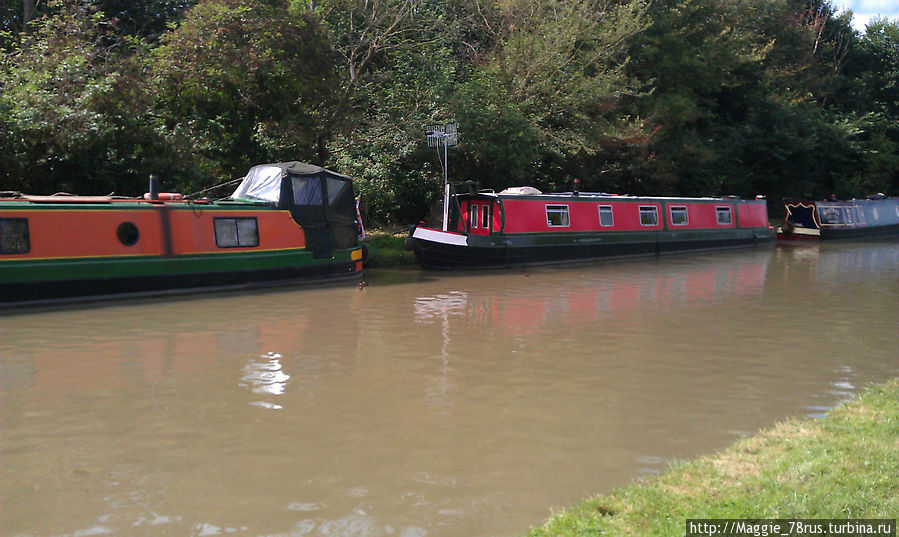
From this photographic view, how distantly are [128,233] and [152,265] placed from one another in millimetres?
581

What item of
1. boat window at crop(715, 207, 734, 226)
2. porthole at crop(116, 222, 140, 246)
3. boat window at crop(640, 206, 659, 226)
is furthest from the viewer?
boat window at crop(715, 207, 734, 226)

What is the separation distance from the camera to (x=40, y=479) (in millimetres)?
4574

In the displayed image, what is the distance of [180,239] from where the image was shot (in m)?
12.0

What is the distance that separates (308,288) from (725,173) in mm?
22039

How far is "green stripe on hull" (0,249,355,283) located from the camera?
34.5 ft

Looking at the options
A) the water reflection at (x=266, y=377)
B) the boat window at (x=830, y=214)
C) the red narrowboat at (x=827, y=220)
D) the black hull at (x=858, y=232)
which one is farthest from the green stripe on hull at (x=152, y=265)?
the boat window at (x=830, y=214)

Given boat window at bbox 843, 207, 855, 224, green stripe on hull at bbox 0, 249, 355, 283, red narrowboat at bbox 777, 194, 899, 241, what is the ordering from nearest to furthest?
green stripe on hull at bbox 0, 249, 355, 283, red narrowboat at bbox 777, 194, 899, 241, boat window at bbox 843, 207, 855, 224

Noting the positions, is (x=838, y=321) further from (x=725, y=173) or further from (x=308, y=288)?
(x=725, y=173)

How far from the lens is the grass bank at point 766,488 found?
11.7 feet

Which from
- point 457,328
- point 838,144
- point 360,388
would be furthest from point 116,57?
point 838,144

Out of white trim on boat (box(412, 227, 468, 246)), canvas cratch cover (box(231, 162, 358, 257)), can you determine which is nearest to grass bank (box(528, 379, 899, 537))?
canvas cratch cover (box(231, 162, 358, 257))

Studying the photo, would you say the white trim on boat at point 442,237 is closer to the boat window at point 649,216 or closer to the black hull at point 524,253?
the black hull at point 524,253

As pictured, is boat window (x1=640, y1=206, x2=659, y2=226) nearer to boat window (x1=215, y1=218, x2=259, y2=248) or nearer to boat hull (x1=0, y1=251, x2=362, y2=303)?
boat hull (x1=0, y1=251, x2=362, y2=303)

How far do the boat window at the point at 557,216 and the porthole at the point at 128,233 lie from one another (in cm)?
934
